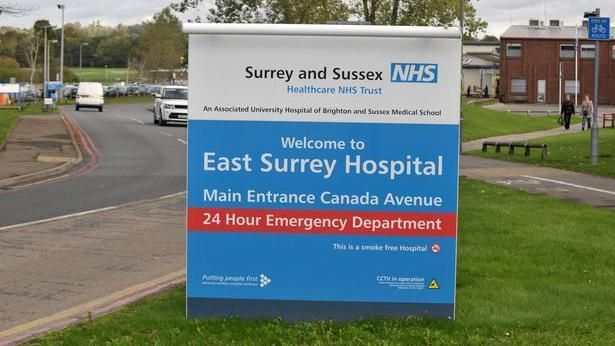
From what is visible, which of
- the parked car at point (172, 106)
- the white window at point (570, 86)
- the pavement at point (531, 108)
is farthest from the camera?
the white window at point (570, 86)

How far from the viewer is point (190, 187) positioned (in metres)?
6.64

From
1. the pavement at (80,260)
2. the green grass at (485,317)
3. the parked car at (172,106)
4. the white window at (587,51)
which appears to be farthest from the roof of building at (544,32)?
the green grass at (485,317)

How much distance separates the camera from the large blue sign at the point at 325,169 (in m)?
6.55

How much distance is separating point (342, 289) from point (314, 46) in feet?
5.37

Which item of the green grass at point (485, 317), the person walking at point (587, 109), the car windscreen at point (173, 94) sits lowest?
the green grass at point (485, 317)

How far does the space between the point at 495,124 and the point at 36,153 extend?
29700mm

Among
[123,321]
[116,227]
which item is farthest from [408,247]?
[116,227]

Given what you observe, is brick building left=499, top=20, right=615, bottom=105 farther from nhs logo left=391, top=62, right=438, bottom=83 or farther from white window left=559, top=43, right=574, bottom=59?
nhs logo left=391, top=62, right=438, bottom=83

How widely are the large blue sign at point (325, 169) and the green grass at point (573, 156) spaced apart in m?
15.7

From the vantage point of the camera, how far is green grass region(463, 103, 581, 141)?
150 ft

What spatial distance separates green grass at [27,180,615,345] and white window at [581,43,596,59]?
89097 millimetres

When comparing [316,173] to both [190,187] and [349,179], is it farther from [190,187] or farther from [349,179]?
[190,187]

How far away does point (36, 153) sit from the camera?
27.5 m

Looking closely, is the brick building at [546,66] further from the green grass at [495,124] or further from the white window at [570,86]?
the green grass at [495,124]
